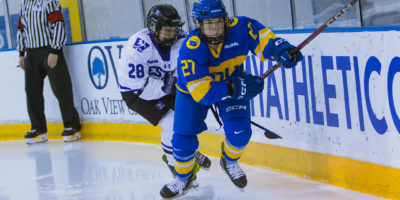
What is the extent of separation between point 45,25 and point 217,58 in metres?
3.39

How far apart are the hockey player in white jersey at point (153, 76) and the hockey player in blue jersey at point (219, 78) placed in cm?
40

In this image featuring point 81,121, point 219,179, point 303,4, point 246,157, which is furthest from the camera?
point 81,121

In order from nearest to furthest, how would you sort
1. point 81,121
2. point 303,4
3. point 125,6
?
1. point 303,4
2. point 81,121
3. point 125,6

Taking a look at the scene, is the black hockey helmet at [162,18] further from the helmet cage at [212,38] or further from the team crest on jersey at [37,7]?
the team crest on jersey at [37,7]

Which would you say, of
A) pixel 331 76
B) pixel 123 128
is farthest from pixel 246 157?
pixel 123 128

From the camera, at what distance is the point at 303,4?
494cm

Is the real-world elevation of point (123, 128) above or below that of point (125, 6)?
below

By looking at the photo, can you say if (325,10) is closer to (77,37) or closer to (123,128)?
(123,128)

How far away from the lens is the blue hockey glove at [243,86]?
3170 mm

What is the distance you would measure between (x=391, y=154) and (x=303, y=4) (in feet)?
6.33

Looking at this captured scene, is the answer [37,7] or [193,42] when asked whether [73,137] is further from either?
[193,42]

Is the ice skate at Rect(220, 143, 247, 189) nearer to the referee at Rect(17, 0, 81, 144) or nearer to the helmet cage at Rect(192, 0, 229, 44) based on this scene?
the helmet cage at Rect(192, 0, 229, 44)

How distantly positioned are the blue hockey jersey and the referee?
3020mm

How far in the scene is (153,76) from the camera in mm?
4000
